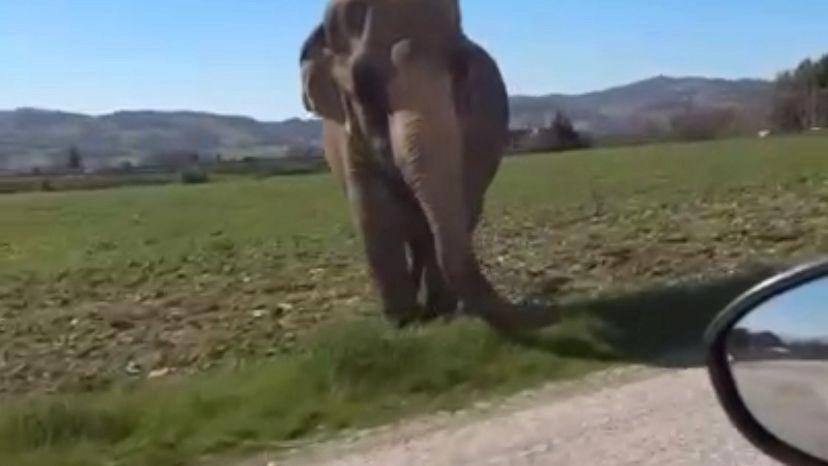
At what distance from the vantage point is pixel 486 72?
12109 millimetres

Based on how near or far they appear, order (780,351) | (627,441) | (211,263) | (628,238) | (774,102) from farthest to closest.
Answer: (774,102)
(211,263)
(628,238)
(627,441)
(780,351)

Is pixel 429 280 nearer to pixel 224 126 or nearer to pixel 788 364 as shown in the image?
pixel 788 364

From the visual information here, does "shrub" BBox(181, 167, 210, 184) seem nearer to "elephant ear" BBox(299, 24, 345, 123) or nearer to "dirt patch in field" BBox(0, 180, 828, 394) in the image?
"dirt patch in field" BBox(0, 180, 828, 394)

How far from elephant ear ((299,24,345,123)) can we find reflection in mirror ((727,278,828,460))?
9.29 meters

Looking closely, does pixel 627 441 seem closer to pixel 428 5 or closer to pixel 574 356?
pixel 574 356

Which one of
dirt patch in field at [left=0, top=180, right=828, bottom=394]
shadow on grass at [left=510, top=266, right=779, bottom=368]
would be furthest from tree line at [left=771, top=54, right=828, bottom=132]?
shadow on grass at [left=510, top=266, right=779, bottom=368]

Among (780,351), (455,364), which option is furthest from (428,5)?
(780,351)

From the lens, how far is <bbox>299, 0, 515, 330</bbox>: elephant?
37.2ft

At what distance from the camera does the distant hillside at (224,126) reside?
268 feet

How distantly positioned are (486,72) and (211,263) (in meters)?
12.8

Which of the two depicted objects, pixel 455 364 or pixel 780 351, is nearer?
pixel 780 351

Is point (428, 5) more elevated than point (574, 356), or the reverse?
point (428, 5)

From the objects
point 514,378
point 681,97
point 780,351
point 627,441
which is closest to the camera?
point 780,351

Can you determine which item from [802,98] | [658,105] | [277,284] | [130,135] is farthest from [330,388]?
[130,135]
